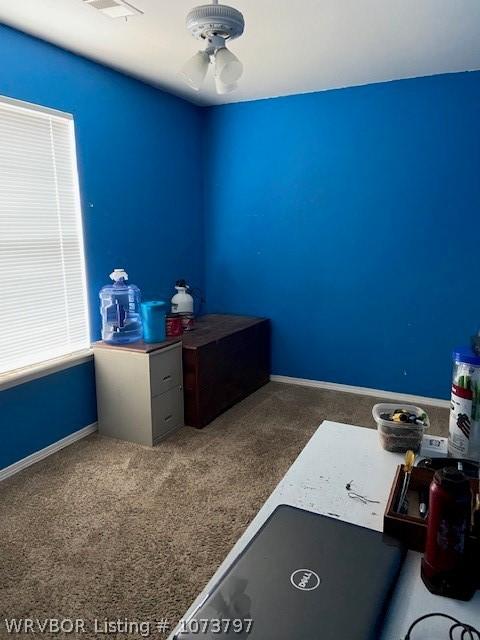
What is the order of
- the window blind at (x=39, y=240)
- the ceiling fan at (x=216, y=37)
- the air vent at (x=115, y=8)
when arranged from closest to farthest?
the ceiling fan at (x=216, y=37) < the air vent at (x=115, y=8) < the window blind at (x=39, y=240)

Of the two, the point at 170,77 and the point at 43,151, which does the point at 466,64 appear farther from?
the point at 43,151

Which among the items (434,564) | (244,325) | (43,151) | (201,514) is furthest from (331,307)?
(434,564)

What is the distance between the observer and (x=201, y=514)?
84.4 inches

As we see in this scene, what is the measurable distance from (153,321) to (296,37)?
1.83 m

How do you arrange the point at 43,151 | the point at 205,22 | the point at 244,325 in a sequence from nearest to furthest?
the point at 205,22
the point at 43,151
the point at 244,325

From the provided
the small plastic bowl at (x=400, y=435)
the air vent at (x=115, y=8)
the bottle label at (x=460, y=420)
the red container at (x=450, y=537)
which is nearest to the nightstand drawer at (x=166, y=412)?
the small plastic bowl at (x=400, y=435)

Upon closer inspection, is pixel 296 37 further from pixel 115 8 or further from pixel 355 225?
pixel 355 225

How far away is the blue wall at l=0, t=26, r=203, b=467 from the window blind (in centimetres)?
8

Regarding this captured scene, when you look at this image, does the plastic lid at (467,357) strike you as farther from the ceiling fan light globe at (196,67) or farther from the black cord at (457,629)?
the ceiling fan light globe at (196,67)

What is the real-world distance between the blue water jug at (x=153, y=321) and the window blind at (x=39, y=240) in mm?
414

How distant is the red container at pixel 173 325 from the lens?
3107mm

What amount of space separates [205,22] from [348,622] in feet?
6.01

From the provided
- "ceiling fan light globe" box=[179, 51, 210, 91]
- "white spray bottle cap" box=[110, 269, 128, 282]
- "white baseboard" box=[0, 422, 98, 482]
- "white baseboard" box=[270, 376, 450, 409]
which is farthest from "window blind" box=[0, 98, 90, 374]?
"white baseboard" box=[270, 376, 450, 409]

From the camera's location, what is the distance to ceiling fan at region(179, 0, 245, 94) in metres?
1.64
